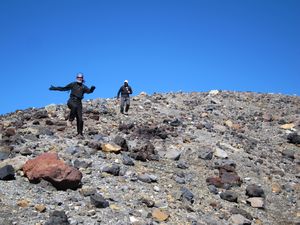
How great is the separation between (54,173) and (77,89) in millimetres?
5152

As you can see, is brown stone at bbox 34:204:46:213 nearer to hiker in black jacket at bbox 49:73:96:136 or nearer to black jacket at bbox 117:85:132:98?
hiker in black jacket at bbox 49:73:96:136

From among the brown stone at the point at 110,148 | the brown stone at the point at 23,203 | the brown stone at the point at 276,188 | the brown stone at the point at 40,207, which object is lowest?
the brown stone at the point at 40,207

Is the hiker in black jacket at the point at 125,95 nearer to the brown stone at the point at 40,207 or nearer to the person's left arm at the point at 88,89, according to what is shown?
the person's left arm at the point at 88,89

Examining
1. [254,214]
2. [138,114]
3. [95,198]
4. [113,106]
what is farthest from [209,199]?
[113,106]

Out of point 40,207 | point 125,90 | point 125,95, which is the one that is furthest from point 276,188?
point 125,90

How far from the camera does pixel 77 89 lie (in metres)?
15.2

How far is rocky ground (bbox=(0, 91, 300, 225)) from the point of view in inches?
399

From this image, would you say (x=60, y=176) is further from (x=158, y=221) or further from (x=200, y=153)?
(x=200, y=153)

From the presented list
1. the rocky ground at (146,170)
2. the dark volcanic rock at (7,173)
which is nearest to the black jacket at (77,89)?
the rocky ground at (146,170)

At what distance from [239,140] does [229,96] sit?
36.9 ft

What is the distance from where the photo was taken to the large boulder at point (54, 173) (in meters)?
10.6

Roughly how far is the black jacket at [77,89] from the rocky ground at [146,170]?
1580 millimetres

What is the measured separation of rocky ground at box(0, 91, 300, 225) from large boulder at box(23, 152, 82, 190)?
0.09ft

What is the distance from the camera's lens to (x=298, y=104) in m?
29.8
